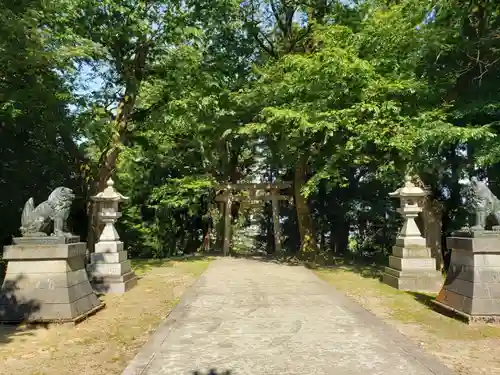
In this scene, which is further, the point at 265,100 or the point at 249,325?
the point at 265,100

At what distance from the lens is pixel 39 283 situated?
21.1ft

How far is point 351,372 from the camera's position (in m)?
4.34

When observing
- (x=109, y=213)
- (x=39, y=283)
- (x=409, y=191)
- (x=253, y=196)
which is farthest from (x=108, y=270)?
(x=253, y=196)

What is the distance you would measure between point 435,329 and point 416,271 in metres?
3.81

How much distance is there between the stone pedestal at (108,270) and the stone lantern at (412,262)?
624 centimetres

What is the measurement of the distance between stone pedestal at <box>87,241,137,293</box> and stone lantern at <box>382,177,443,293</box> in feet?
20.5

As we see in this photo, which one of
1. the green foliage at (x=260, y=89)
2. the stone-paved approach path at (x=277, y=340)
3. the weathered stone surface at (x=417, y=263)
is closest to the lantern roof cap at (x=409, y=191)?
the green foliage at (x=260, y=89)

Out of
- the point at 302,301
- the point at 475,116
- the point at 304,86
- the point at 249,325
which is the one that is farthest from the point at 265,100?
the point at 249,325

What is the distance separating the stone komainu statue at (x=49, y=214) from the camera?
678cm

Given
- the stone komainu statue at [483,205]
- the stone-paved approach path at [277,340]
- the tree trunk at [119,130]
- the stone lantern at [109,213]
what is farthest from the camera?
the tree trunk at [119,130]

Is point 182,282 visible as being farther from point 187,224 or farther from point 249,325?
point 187,224

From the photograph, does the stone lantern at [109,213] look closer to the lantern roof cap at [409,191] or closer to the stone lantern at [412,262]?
the stone lantern at [412,262]

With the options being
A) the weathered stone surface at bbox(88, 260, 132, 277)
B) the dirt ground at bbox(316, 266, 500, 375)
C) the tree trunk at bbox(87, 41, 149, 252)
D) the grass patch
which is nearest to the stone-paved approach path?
the dirt ground at bbox(316, 266, 500, 375)

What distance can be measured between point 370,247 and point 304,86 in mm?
12677
